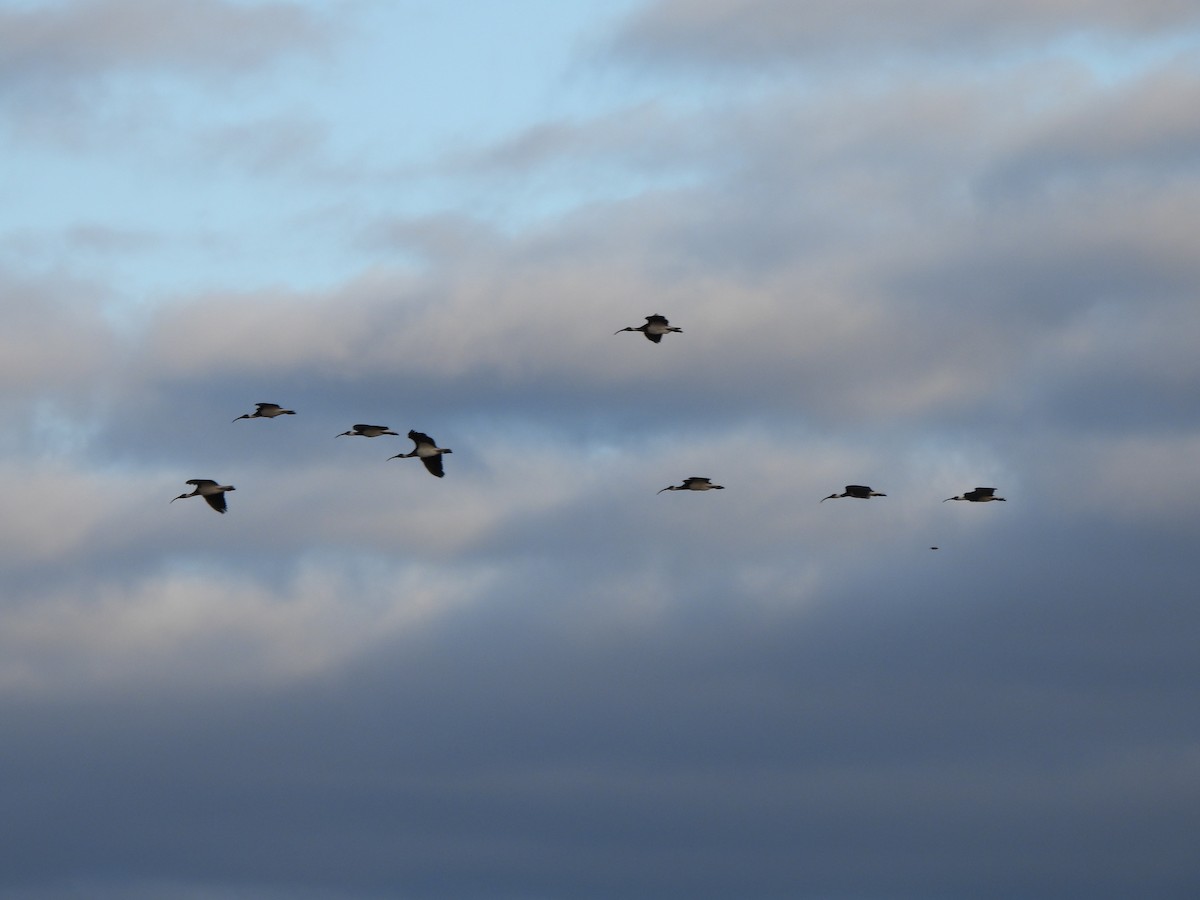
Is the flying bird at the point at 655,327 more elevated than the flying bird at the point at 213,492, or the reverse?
the flying bird at the point at 655,327

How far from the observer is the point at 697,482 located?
9825 cm

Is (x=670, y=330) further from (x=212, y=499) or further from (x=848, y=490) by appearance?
(x=212, y=499)

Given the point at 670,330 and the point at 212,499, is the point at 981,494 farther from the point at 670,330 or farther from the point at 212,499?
the point at 212,499

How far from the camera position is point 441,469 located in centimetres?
9469

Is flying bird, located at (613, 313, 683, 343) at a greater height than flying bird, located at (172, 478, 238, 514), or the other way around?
flying bird, located at (613, 313, 683, 343)

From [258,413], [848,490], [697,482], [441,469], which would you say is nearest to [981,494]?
[848,490]

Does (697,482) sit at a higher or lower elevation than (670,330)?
lower

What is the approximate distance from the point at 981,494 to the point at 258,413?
128 ft

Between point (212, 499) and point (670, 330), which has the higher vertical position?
point (670, 330)

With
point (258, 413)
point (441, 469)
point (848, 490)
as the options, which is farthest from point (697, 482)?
point (258, 413)

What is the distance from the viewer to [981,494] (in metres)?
94.2

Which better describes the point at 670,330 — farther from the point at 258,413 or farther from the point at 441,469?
the point at 258,413

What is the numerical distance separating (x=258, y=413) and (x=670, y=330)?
74.8ft

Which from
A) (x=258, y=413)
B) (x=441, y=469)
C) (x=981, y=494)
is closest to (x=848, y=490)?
(x=981, y=494)
